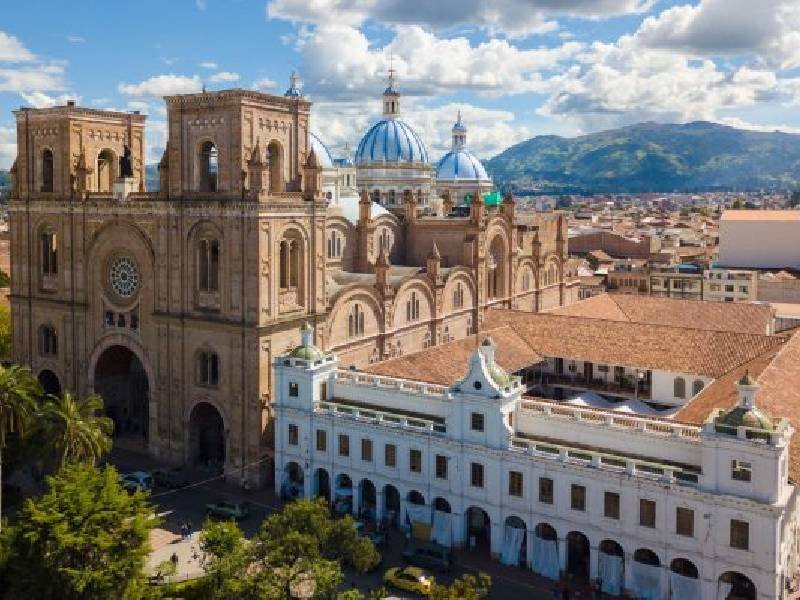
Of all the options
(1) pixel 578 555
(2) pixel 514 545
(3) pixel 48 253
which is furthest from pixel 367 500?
(3) pixel 48 253

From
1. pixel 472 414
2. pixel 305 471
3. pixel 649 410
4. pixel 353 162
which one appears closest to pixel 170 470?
pixel 305 471

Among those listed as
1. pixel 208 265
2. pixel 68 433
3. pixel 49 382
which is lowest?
pixel 49 382

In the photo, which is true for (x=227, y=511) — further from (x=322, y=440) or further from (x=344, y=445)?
(x=344, y=445)

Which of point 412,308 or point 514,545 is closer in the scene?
point 514,545

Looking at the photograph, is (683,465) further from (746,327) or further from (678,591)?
(746,327)

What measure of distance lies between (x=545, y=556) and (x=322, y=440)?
50.4 feet

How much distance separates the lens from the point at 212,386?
59.8 m

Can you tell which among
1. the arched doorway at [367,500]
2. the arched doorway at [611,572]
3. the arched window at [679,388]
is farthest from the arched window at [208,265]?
the arched window at [679,388]

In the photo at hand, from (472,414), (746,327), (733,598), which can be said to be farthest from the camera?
(746,327)

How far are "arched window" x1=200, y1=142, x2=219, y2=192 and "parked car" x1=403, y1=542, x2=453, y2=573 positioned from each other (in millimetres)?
27341

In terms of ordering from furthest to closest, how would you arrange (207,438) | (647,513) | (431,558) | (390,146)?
1. (390,146)
2. (207,438)
3. (431,558)
4. (647,513)

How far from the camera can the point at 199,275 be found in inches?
2359

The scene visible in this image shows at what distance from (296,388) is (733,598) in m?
26.8

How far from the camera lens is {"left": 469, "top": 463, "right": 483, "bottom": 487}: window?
47.8 meters
